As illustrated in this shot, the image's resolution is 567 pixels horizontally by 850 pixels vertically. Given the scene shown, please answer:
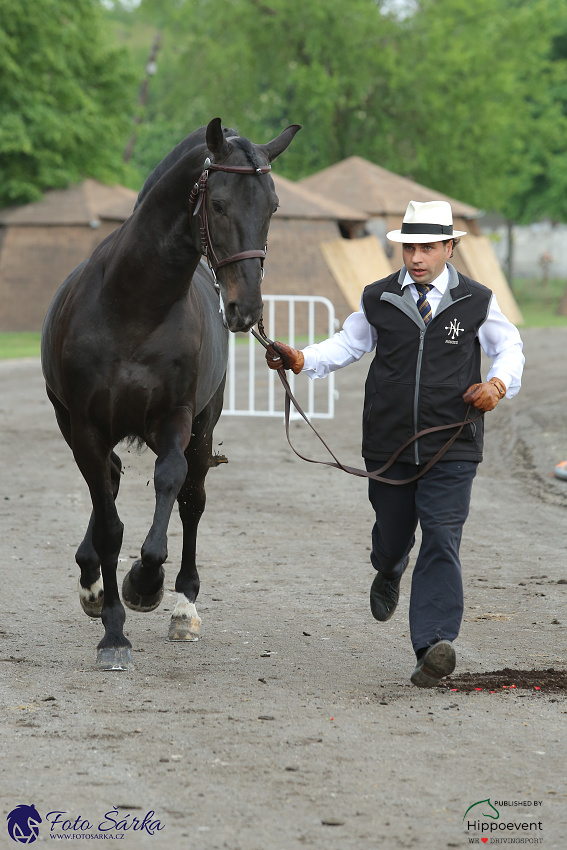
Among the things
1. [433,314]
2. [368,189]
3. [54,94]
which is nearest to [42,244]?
[54,94]

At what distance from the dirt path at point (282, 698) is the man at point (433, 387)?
46cm

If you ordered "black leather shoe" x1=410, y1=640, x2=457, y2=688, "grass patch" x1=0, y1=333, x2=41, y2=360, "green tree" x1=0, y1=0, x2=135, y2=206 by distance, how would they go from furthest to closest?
"green tree" x1=0, y1=0, x2=135, y2=206
"grass patch" x1=0, y1=333, x2=41, y2=360
"black leather shoe" x1=410, y1=640, x2=457, y2=688

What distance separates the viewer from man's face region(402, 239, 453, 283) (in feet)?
17.1

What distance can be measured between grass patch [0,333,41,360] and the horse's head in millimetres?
19463

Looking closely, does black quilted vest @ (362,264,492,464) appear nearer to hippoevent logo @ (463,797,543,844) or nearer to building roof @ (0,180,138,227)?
hippoevent logo @ (463,797,543,844)

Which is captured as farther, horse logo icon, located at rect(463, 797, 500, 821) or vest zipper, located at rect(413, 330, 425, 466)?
vest zipper, located at rect(413, 330, 425, 466)

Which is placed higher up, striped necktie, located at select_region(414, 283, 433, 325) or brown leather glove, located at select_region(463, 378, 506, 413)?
striped necktie, located at select_region(414, 283, 433, 325)

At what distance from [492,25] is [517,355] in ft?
138

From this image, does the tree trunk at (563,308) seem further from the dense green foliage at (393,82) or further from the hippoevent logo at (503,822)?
the hippoevent logo at (503,822)

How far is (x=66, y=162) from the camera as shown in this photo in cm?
3522

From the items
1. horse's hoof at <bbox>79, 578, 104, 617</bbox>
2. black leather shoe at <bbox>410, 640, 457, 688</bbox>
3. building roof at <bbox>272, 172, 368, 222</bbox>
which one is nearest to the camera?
black leather shoe at <bbox>410, 640, 457, 688</bbox>

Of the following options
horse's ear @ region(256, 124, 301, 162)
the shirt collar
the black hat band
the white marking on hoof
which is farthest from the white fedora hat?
the white marking on hoof

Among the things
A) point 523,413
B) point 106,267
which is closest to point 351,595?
point 106,267

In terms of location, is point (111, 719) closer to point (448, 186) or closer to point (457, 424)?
point (457, 424)
